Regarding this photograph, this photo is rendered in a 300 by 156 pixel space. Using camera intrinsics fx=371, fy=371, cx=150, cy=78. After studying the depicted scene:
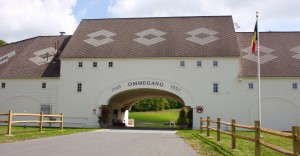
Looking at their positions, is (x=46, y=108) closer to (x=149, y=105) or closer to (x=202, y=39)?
(x=202, y=39)

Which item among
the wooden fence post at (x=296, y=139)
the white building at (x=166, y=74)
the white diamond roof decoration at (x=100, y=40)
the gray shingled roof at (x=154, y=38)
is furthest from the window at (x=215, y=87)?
the wooden fence post at (x=296, y=139)

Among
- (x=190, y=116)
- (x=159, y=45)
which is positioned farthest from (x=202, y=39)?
(x=190, y=116)

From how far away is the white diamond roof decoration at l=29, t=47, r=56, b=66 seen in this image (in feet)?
123

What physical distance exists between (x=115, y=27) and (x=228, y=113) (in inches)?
602

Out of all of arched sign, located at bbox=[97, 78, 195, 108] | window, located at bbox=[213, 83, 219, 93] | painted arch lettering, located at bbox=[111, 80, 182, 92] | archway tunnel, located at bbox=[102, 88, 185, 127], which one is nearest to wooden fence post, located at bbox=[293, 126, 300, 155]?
arched sign, located at bbox=[97, 78, 195, 108]

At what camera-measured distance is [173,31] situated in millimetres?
37625

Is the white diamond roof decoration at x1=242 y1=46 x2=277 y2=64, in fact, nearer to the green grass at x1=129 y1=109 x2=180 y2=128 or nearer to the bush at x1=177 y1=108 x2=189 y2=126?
the bush at x1=177 y1=108 x2=189 y2=126

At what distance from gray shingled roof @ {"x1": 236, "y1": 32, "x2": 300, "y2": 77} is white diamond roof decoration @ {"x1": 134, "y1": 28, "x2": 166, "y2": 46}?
8.13m

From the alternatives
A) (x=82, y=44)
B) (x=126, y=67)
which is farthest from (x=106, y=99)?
(x=82, y=44)

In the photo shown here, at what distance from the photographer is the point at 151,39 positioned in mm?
36469

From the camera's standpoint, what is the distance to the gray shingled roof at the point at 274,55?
3284 centimetres

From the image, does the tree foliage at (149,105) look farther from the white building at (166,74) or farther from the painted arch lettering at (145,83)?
the painted arch lettering at (145,83)

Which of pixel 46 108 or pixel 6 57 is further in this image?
pixel 6 57

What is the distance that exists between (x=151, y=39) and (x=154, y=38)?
0.35 m
